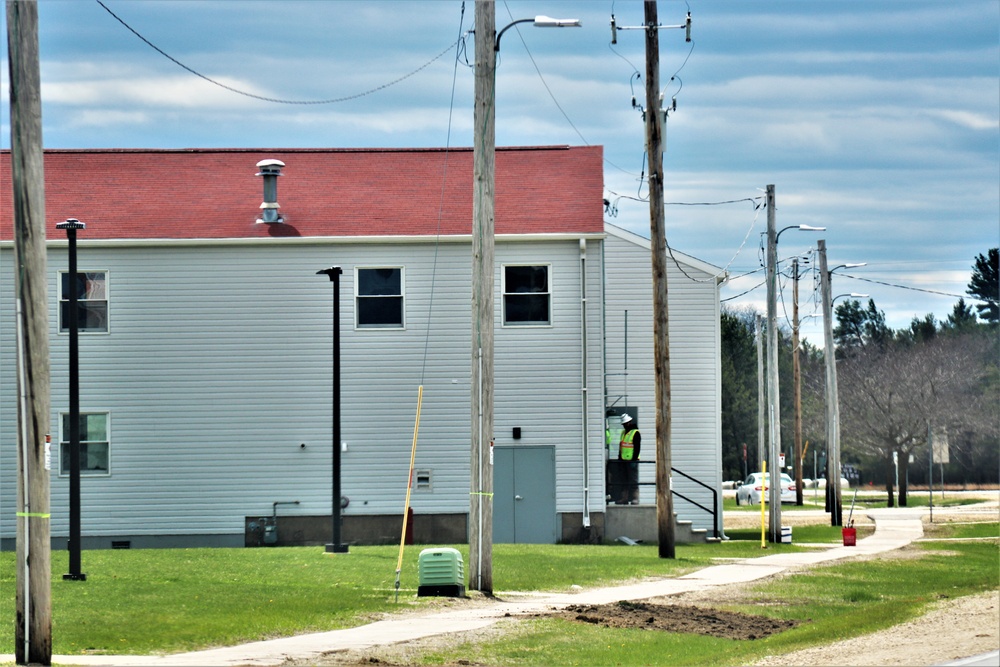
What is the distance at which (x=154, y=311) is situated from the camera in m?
31.3

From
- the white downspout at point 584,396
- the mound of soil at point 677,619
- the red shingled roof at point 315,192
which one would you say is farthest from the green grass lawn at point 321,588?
the red shingled roof at point 315,192

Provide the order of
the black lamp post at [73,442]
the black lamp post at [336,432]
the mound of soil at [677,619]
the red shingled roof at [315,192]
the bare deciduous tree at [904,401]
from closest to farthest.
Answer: the mound of soil at [677,619] < the black lamp post at [73,442] < the black lamp post at [336,432] < the red shingled roof at [315,192] < the bare deciduous tree at [904,401]

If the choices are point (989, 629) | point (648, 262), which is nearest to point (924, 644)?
point (989, 629)

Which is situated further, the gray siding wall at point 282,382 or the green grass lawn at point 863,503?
the green grass lawn at point 863,503

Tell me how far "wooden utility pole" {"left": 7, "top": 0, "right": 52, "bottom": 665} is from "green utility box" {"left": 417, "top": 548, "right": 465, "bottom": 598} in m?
6.94

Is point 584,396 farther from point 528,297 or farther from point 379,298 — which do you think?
point 379,298

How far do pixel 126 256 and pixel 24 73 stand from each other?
18.9m

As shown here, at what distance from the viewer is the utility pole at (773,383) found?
33906 mm

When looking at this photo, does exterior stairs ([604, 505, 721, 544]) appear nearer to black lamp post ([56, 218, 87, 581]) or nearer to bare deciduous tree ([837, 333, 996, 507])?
black lamp post ([56, 218, 87, 581])

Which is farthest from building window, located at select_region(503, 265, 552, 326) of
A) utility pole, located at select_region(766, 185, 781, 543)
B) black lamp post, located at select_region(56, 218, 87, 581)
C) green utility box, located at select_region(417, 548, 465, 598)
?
green utility box, located at select_region(417, 548, 465, 598)

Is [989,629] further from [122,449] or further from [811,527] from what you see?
[811,527]

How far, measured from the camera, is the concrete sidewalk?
13383mm

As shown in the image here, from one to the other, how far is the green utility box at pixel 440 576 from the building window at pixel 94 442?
14031 millimetres

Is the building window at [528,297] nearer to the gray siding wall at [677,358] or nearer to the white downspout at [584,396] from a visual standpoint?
the white downspout at [584,396]
